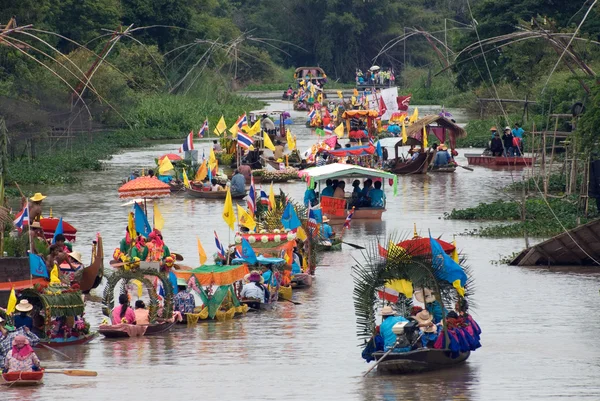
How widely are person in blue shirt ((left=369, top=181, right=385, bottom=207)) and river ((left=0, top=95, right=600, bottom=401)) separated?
3.73 metres

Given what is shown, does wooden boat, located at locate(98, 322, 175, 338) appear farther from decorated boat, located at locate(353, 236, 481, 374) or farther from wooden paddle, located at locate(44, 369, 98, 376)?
decorated boat, located at locate(353, 236, 481, 374)

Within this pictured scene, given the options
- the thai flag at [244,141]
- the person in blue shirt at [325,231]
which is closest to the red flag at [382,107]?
the thai flag at [244,141]

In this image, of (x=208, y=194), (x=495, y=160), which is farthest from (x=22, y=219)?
(x=495, y=160)

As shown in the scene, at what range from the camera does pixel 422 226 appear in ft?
99.6

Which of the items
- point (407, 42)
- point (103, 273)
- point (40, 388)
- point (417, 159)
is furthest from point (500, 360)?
point (407, 42)

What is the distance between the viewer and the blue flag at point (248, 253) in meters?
21.0

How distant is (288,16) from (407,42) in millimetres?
10022

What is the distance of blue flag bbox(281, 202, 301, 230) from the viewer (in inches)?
905

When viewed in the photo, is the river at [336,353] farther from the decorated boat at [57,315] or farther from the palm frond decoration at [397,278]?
the palm frond decoration at [397,278]

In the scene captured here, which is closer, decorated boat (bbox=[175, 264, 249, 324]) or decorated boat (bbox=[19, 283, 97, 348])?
decorated boat (bbox=[19, 283, 97, 348])

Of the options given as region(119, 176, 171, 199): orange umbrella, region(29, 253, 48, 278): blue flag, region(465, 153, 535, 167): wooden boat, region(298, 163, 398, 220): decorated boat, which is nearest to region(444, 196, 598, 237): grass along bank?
region(298, 163, 398, 220): decorated boat

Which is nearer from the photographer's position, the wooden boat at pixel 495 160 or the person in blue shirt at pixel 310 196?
the person in blue shirt at pixel 310 196

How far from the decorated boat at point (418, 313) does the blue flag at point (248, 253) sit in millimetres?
4801

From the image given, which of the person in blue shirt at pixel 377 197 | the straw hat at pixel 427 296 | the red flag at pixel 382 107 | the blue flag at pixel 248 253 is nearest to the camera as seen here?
the straw hat at pixel 427 296
